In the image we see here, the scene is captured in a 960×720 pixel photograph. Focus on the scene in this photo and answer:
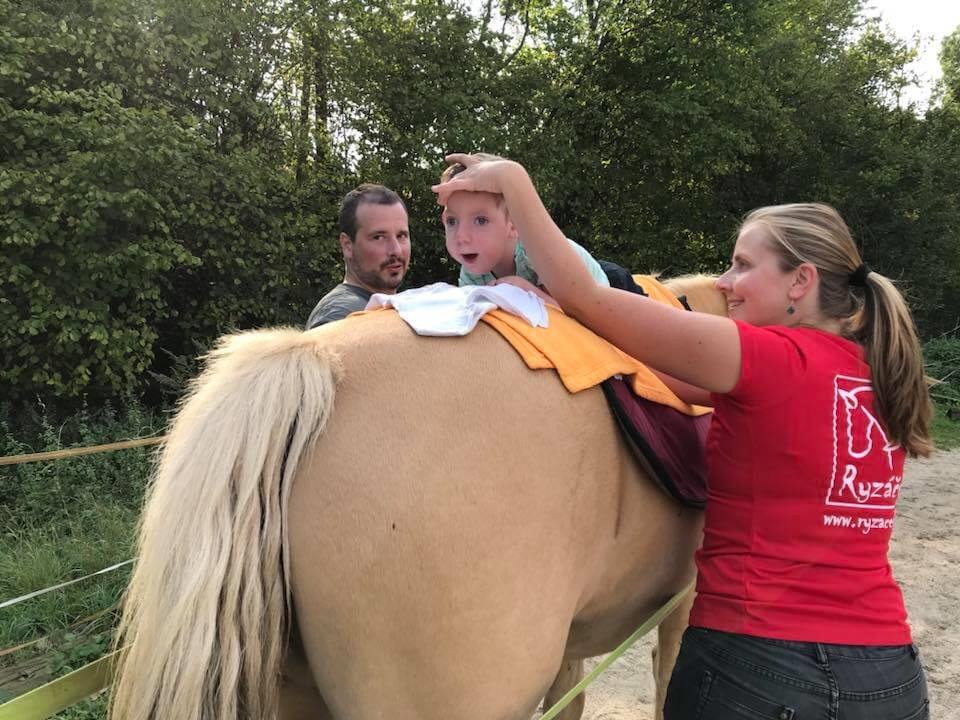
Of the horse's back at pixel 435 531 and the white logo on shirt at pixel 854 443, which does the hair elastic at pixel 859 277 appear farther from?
the horse's back at pixel 435 531

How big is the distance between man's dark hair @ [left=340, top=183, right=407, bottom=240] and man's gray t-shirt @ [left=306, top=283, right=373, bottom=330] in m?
0.30

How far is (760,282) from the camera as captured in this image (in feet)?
4.90

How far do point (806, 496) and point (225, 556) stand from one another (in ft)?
3.48

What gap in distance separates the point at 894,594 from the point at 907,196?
1426 centimetres

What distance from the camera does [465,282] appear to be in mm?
1778

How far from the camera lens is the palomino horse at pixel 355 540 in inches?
40.8

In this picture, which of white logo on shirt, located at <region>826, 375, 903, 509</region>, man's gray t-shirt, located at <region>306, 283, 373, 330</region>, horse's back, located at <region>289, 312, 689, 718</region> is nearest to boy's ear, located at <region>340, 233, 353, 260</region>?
man's gray t-shirt, located at <region>306, 283, 373, 330</region>

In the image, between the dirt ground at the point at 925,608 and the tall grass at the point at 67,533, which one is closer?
the tall grass at the point at 67,533

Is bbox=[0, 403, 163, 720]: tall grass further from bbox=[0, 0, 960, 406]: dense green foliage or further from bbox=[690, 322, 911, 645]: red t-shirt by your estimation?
bbox=[690, 322, 911, 645]: red t-shirt

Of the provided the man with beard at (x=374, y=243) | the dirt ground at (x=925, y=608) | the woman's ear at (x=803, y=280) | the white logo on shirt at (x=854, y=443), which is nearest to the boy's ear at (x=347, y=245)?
the man with beard at (x=374, y=243)

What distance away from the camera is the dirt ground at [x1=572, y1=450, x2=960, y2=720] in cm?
339

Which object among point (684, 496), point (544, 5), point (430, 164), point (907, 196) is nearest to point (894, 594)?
point (684, 496)

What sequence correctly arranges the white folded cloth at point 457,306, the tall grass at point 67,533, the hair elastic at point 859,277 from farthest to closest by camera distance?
the tall grass at point 67,533, the hair elastic at point 859,277, the white folded cloth at point 457,306

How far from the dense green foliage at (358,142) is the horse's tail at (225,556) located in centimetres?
462
